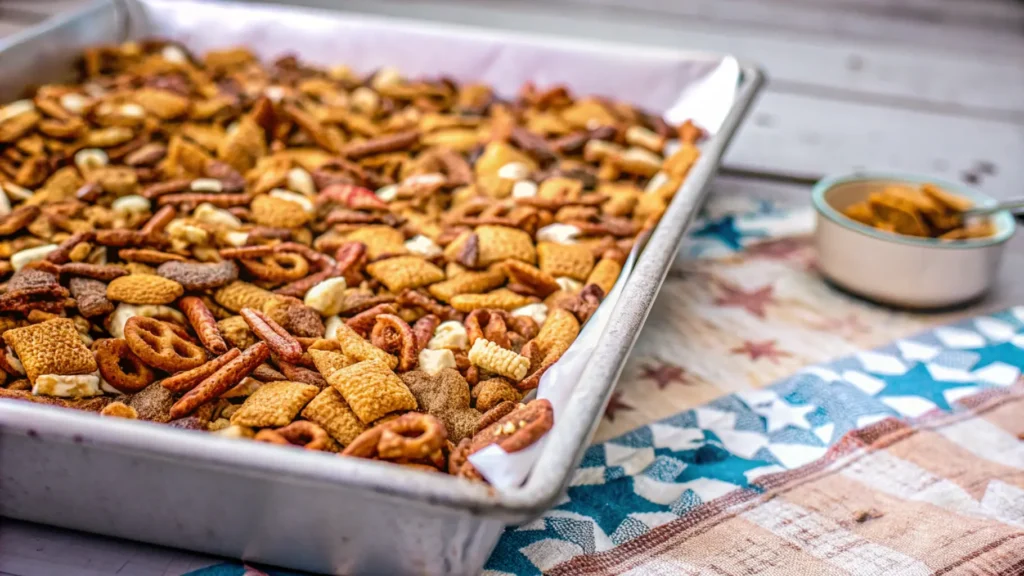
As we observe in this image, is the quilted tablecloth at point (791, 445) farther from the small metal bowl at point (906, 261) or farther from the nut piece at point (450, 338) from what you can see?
the nut piece at point (450, 338)

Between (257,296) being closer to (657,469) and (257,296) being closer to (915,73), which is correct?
(657,469)

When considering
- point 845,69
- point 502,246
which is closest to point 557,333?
point 502,246

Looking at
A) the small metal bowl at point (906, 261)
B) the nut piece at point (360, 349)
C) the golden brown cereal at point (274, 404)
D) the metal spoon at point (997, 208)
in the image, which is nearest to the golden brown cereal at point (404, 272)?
the nut piece at point (360, 349)

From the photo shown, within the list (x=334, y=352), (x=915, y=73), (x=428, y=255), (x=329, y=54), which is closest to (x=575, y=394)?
(x=334, y=352)

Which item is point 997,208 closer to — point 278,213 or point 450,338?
point 450,338

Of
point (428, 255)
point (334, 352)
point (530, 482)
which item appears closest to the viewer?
point (530, 482)

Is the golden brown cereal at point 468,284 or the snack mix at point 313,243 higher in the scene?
the snack mix at point 313,243
